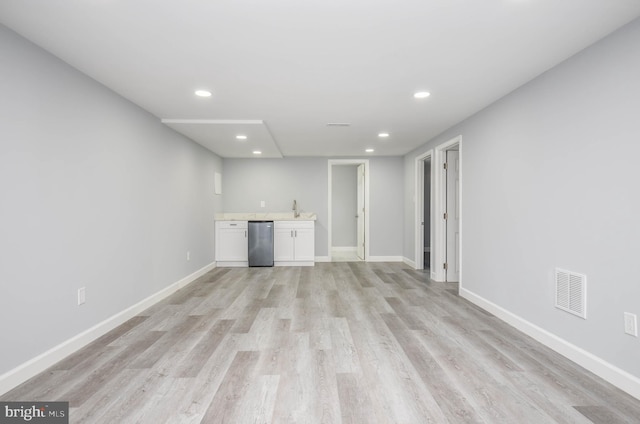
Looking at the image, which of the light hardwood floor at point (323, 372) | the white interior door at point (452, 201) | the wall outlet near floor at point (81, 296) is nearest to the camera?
the light hardwood floor at point (323, 372)

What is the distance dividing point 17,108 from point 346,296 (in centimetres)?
351

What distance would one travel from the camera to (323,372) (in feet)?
7.11

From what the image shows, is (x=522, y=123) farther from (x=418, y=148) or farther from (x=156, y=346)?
(x=156, y=346)

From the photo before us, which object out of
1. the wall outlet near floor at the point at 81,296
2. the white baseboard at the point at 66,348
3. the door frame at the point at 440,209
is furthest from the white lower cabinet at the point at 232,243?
the wall outlet near floor at the point at 81,296

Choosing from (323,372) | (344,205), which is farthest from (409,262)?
(323,372)

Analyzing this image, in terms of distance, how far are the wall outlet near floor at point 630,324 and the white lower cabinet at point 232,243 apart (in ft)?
17.6

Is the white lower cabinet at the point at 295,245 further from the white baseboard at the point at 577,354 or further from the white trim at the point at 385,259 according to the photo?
the white baseboard at the point at 577,354

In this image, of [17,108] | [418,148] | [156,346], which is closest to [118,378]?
[156,346]

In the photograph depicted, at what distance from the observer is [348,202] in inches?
336

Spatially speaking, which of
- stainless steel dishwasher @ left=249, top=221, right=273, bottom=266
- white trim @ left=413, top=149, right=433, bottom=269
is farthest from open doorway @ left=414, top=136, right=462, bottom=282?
stainless steel dishwasher @ left=249, top=221, right=273, bottom=266

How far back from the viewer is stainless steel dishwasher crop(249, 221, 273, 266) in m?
6.13

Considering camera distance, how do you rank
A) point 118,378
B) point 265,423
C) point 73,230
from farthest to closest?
point 73,230 < point 118,378 < point 265,423

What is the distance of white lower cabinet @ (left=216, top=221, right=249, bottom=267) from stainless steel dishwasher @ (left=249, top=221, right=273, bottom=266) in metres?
0.14

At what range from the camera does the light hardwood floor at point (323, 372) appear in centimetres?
175
